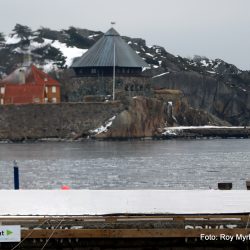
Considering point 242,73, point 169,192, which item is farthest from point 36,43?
point 169,192

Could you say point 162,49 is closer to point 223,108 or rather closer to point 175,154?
point 223,108

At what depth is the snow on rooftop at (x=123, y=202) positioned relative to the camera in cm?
1772

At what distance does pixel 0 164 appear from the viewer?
53.8 metres

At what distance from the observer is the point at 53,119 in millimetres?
107312

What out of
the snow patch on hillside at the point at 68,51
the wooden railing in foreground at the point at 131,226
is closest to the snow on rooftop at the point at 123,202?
the wooden railing in foreground at the point at 131,226

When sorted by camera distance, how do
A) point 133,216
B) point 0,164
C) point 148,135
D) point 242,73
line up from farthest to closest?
1. point 242,73
2. point 148,135
3. point 0,164
4. point 133,216

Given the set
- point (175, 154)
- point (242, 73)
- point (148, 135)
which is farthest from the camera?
point (242, 73)

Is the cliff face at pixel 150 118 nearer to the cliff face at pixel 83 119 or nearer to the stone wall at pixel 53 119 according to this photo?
the cliff face at pixel 83 119

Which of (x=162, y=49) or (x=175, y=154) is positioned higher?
(x=162, y=49)

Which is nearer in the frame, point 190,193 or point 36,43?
point 190,193

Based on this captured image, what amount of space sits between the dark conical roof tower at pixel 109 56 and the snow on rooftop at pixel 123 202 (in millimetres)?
92513

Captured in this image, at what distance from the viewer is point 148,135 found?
346 ft

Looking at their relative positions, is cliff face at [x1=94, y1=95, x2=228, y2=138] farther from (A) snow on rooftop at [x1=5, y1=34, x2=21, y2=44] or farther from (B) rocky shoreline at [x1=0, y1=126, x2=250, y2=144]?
(A) snow on rooftop at [x1=5, y1=34, x2=21, y2=44]

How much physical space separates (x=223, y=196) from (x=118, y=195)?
192 centimetres
